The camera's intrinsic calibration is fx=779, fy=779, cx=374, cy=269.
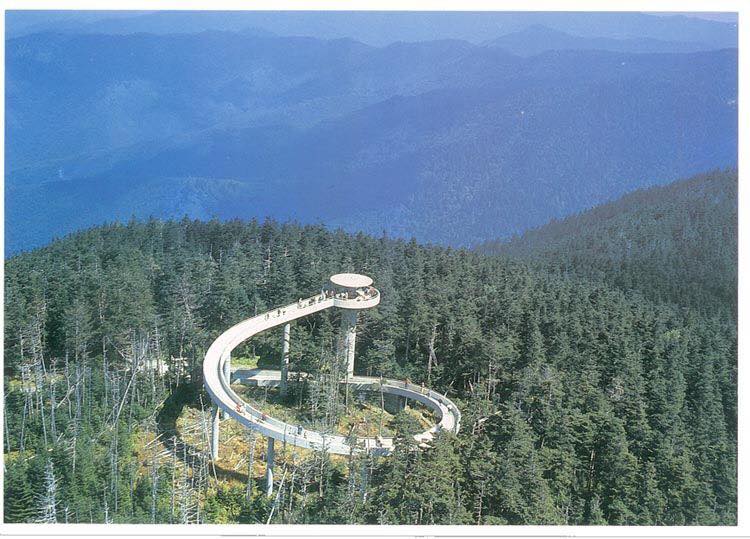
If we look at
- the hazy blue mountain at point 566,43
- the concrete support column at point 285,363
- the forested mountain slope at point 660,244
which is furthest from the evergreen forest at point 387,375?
the hazy blue mountain at point 566,43

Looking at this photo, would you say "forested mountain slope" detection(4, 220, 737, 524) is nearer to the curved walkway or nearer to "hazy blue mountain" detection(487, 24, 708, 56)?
the curved walkway

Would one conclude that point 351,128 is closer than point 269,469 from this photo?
No

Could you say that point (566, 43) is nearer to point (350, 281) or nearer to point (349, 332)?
point (350, 281)

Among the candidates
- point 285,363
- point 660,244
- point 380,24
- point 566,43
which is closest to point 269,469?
point 285,363

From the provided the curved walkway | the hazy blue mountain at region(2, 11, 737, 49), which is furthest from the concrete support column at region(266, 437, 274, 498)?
the hazy blue mountain at region(2, 11, 737, 49)

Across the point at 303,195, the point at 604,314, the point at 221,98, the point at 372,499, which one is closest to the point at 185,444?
the point at 372,499

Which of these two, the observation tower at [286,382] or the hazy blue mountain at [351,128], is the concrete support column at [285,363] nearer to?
the observation tower at [286,382]
